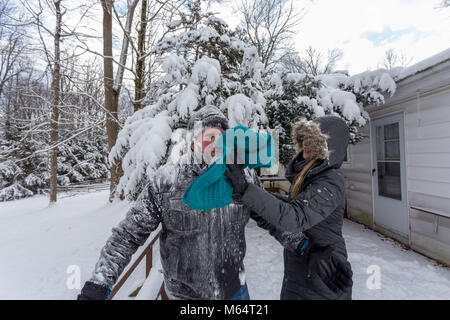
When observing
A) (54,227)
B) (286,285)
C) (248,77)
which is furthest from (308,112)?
(54,227)

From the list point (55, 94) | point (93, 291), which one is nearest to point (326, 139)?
point (93, 291)

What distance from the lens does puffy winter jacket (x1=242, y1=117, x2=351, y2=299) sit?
1219 millimetres

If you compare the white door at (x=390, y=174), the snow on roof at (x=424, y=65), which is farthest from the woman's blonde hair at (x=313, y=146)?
the white door at (x=390, y=174)

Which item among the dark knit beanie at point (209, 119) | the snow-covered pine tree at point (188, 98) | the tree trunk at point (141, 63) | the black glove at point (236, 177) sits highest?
the tree trunk at point (141, 63)

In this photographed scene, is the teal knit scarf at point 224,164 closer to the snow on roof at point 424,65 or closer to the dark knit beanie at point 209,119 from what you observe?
the dark knit beanie at point 209,119

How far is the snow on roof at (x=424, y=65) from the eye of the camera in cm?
313

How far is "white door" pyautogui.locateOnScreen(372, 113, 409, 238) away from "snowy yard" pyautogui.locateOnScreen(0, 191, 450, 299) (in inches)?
18.4

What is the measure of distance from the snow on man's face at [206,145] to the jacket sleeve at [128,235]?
0.34 metres

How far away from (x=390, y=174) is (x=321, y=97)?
7.47 feet

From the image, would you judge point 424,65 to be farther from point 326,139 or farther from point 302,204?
point 302,204

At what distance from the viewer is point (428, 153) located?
151 inches

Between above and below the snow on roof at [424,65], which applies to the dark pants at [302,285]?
below

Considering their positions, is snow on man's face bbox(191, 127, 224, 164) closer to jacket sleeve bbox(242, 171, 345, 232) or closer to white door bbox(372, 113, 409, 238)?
jacket sleeve bbox(242, 171, 345, 232)

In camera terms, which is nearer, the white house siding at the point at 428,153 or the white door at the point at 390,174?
the white house siding at the point at 428,153
